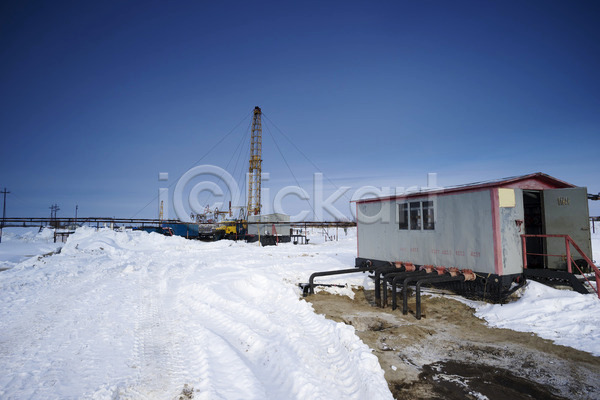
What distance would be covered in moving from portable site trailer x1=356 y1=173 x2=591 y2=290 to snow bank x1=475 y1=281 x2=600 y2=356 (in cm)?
70

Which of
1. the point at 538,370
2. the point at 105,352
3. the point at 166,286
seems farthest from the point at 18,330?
the point at 538,370

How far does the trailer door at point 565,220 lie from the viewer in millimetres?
9945

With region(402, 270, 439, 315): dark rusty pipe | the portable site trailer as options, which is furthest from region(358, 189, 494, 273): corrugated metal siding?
region(402, 270, 439, 315): dark rusty pipe

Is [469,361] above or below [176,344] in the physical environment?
below

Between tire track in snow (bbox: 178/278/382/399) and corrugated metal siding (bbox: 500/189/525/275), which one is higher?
corrugated metal siding (bbox: 500/189/525/275)

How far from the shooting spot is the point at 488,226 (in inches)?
357

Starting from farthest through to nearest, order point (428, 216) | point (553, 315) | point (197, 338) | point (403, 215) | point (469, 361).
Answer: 1. point (403, 215)
2. point (428, 216)
3. point (553, 315)
4. point (197, 338)
5. point (469, 361)

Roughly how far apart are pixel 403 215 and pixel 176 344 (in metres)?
8.66

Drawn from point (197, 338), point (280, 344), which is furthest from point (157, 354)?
point (280, 344)

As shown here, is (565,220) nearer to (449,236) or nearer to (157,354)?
(449,236)

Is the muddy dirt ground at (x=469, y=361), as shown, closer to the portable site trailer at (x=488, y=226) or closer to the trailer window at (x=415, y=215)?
the portable site trailer at (x=488, y=226)

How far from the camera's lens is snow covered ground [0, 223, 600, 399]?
15.0 ft

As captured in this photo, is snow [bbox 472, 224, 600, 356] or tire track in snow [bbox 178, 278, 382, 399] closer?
tire track in snow [bbox 178, 278, 382, 399]

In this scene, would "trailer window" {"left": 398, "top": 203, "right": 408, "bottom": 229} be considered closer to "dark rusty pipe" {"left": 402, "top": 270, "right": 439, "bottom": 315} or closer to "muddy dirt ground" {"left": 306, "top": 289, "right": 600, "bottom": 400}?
"dark rusty pipe" {"left": 402, "top": 270, "right": 439, "bottom": 315}
